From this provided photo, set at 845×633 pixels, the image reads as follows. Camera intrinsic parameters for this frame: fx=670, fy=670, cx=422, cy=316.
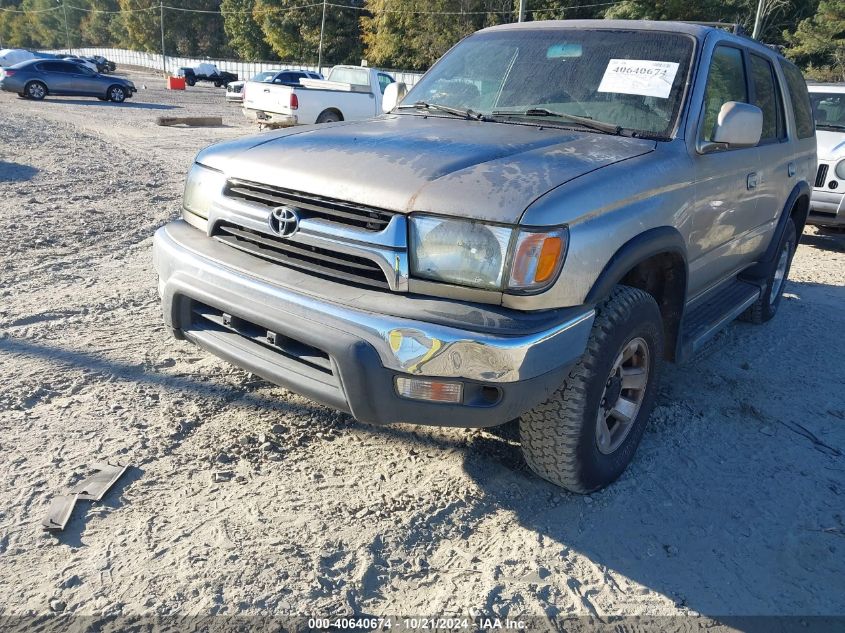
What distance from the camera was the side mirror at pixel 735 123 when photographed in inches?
123

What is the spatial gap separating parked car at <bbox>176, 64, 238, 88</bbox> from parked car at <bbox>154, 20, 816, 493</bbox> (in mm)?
50613

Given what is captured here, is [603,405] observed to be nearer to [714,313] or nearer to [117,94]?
[714,313]

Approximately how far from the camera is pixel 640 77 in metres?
3.35

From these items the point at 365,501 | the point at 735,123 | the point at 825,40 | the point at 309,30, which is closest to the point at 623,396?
the point at 365,501

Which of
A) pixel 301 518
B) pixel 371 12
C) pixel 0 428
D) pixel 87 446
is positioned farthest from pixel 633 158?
pixel 371 12

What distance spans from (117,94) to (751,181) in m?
28.0

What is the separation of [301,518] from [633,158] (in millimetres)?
2005

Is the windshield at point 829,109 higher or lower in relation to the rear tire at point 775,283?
higher

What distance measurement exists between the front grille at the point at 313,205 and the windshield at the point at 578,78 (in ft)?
4.34

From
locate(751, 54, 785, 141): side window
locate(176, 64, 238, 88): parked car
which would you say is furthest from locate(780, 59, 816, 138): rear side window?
locate(176, 64, 238, 88): parked car

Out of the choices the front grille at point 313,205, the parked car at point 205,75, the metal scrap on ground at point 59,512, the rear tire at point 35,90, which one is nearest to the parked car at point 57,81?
the rear tire at point 35,90

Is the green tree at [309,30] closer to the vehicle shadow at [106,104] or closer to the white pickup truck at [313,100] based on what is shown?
the vehicle shadow at [106,104]

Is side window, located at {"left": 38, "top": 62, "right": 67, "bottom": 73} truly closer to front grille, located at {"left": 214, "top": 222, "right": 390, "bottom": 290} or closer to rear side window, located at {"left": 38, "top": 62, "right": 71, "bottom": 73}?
rear side window, located at {"left": 38, "top": 62, "right": 71, "bottom": 73}

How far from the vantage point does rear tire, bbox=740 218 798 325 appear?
16.4ft
